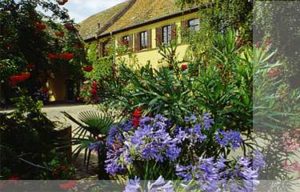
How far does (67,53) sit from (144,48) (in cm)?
1209

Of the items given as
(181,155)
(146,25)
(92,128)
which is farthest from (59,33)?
(146,25)

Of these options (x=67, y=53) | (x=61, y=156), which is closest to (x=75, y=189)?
(x=61, y=156)

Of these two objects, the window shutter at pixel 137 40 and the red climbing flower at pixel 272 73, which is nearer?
the red climbing flower at pixel 272 73

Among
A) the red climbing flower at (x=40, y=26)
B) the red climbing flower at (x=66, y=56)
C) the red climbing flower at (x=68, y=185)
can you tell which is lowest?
the red climbing flower at (x=68, y=185)

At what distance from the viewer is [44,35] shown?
15.0 feet

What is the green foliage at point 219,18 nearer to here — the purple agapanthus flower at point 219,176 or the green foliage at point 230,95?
the green foliage at point 230,95

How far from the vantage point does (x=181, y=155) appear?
266 centimetres

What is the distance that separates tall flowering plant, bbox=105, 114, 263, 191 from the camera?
2092mm

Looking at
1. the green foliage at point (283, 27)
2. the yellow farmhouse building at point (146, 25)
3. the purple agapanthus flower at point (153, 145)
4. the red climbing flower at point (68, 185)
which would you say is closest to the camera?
the purple agapanthus flower at point (153, 145)

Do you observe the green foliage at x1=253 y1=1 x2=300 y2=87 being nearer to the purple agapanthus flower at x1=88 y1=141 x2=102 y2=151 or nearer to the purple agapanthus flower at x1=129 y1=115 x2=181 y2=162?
the purple agapanthus flower at x1=88 y1=141 x2=102 y2=151

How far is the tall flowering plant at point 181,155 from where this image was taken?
6.86ft

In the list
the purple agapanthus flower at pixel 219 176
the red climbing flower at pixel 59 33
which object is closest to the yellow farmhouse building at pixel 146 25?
the red climbing flower at pixel 59 33

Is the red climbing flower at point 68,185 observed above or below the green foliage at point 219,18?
below

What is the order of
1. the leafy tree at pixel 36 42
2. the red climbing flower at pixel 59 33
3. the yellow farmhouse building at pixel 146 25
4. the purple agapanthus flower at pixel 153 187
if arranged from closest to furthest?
the purple agapanthus flower at pixel 153 187 → the leafy tree at pixel 36 42 → the red climbing flower at pixel 59 33 → the yellow farmhouse building at pixel 146 25
